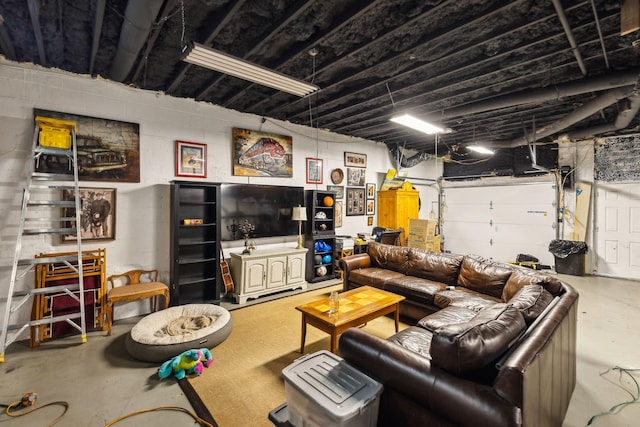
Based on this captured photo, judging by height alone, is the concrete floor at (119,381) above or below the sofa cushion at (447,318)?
below

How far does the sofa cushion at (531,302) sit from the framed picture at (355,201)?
4461 millimetres

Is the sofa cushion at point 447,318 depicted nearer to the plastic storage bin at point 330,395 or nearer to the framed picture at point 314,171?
the plastic storage bin at point 330,395

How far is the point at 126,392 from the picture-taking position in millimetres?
2275

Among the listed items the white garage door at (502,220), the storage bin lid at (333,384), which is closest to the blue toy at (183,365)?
the storage bin lid at (333,384)

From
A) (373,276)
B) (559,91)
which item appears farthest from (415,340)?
(559,91)

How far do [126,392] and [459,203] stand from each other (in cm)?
837

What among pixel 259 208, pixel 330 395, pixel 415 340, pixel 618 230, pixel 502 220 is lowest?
pixel 415 340

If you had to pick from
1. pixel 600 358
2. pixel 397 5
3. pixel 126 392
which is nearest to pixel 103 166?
pixel 126 392

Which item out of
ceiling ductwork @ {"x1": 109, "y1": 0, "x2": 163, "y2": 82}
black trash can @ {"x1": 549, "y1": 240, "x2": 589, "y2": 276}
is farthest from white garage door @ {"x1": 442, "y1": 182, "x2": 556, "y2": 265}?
ceiling ductwork @ {"x1": 109, "y1": 0, "x2": 163, "y2": 82}

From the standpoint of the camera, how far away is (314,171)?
5.81 meters

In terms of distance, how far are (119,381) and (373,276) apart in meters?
3.09

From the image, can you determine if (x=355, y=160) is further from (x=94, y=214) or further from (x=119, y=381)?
(x=119, y=381)

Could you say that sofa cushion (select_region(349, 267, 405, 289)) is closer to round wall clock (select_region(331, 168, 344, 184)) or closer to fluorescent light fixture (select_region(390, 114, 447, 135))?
fluorescent light fixture (select_region(390, 114, 447, 135))

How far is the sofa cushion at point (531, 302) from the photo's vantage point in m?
1.87
